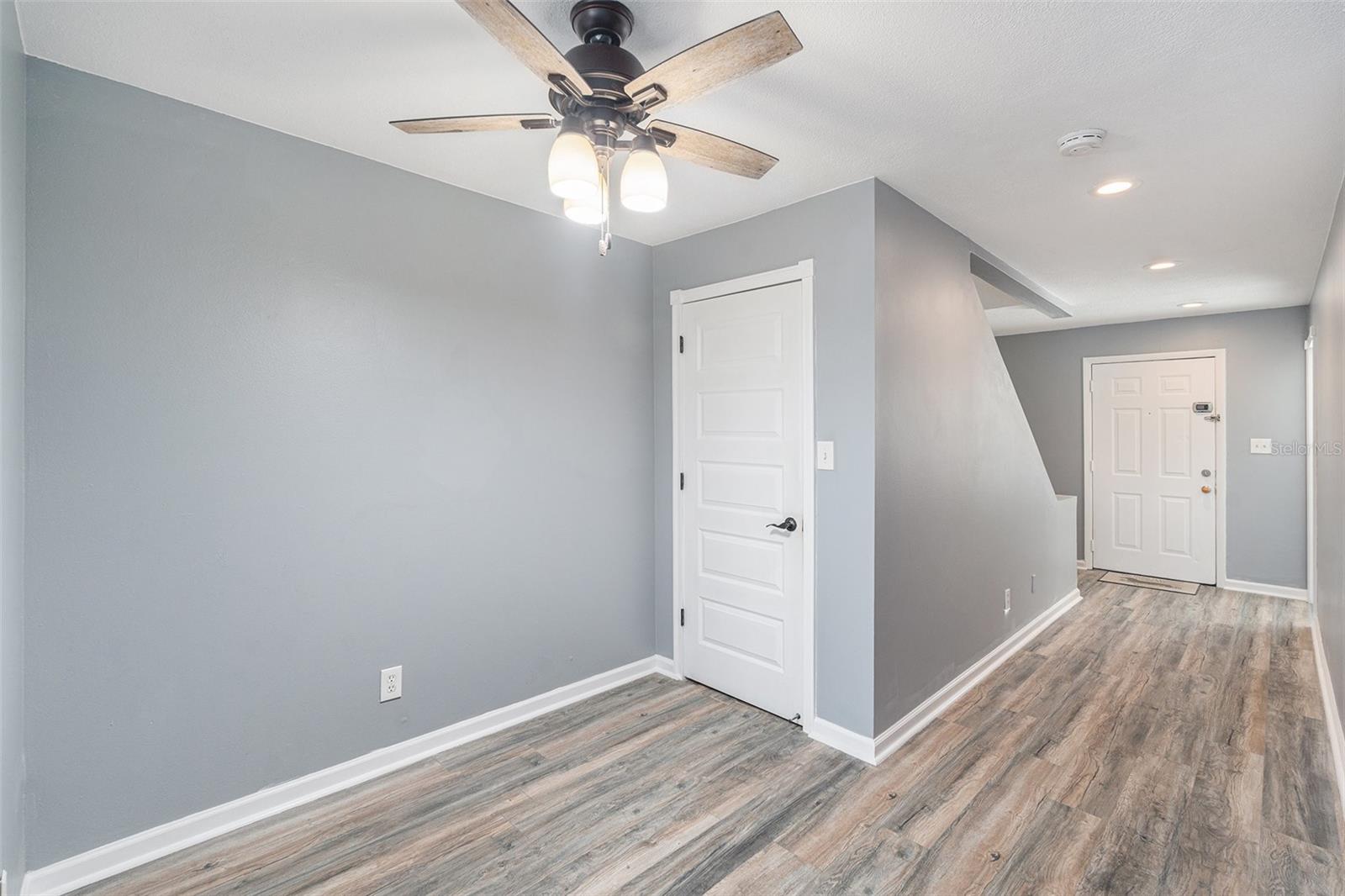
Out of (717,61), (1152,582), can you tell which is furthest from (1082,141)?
(1152,582)

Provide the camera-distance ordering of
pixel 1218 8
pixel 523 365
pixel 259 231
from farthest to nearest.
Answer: pixel 523 365 → pixel 259 231 → pixel 1218 8

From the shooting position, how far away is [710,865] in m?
1.95

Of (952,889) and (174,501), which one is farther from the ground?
(174,501)

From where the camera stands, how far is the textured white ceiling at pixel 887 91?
1554 mm

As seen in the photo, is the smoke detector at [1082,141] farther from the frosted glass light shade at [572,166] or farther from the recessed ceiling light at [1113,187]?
the frosted glass light shade at [572,166]

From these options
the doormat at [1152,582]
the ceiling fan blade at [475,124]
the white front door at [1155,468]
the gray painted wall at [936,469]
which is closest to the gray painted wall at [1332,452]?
the gray painted wall at [936,469]

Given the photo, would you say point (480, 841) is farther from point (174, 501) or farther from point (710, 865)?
point (174, 501)

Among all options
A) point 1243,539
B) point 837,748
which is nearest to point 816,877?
point 837,748

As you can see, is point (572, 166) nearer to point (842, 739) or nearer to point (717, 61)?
point (717, 61)

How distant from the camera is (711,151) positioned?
1699 mm

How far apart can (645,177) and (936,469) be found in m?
2.07

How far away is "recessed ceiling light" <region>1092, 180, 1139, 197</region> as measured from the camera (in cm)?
252

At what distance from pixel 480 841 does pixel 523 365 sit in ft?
6.10

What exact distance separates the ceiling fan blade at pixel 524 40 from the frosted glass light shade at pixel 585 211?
0.25m
